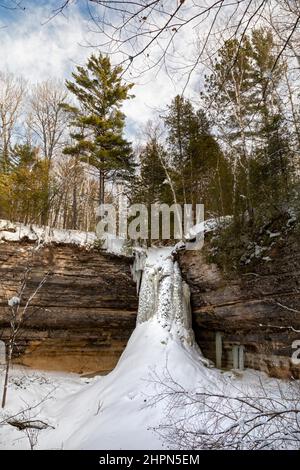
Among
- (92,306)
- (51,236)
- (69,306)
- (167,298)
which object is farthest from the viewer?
(51,236)

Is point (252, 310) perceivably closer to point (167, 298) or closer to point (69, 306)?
point (167, 298)

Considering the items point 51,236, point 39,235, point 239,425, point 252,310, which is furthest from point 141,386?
point 39,235

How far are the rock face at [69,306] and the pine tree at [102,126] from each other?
4275 mm

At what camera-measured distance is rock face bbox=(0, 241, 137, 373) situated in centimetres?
1224

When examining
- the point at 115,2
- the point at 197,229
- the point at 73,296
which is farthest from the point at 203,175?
the point at 115,2

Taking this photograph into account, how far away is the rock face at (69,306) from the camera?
12.2 m

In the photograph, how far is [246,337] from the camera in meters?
9.82

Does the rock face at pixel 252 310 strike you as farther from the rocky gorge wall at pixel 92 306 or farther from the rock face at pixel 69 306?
the rock face at pixel 69 306

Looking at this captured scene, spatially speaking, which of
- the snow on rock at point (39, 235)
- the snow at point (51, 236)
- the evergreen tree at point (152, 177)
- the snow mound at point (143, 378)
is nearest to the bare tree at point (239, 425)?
the snow mound at point (143, 378)

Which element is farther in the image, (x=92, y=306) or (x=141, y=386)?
(x=92, y=306)

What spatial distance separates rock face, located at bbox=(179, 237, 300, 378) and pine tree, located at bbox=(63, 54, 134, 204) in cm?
692

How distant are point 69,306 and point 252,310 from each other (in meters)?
7.13

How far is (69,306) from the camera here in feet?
41.3
